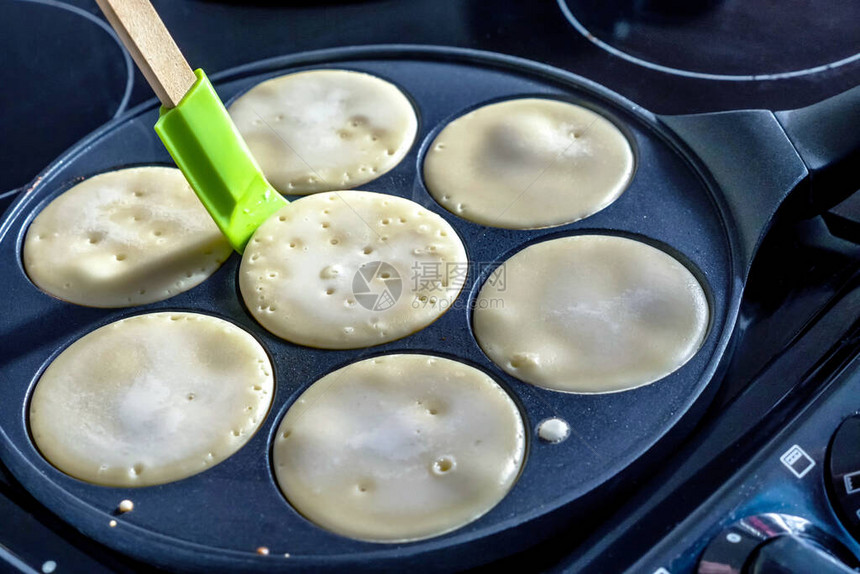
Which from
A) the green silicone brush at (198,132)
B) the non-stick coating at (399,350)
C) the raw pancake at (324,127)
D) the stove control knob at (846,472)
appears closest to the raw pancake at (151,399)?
the non-stick coating at (399,350)

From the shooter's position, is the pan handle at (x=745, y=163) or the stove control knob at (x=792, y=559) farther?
the pan handle at (x=745, y=163)

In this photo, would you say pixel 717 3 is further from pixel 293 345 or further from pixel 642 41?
pixel 293 345

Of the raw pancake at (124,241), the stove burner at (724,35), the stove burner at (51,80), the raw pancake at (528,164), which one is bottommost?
the stove burner at (724,35)

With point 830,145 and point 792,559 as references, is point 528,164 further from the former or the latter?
point 792,559

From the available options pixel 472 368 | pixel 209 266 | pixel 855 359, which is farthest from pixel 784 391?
pixel 209 266

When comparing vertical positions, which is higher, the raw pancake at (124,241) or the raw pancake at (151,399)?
the raw pancake at (124,241)

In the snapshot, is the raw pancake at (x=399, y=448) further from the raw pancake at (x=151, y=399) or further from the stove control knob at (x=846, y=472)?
the stove control knob at (x=846, y=472)
